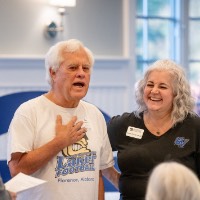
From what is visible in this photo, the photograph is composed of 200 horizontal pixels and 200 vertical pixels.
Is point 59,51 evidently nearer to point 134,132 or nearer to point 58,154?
point 58,154

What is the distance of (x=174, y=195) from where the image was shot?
1.42 meters

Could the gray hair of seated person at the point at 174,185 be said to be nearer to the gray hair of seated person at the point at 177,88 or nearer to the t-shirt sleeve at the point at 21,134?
the t-shirt sleeve at the point at 21,134

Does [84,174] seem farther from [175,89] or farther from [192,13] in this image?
[192,13]

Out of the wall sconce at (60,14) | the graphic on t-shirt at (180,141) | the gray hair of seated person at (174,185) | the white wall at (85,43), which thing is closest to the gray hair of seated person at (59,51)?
the graphic on t-shirt at (180,141)

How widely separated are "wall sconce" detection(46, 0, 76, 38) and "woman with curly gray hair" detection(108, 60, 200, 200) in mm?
2917

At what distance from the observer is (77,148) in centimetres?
232

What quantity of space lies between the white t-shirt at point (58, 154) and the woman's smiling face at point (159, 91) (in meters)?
0.40

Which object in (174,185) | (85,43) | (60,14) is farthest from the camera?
(85,43)

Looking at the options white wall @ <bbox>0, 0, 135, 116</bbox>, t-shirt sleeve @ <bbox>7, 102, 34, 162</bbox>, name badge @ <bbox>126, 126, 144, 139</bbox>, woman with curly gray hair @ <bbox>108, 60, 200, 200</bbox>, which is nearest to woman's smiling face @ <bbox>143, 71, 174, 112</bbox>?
woman with curly gray hair @ <bbox>108, 60, 200, 200</bbox>

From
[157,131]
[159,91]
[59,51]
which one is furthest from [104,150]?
[59,51]

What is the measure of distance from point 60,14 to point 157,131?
3198 millimetres

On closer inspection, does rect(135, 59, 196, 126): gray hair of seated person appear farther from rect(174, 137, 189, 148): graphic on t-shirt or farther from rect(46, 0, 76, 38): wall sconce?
rect(46, 0, 76, 38): wall sconce

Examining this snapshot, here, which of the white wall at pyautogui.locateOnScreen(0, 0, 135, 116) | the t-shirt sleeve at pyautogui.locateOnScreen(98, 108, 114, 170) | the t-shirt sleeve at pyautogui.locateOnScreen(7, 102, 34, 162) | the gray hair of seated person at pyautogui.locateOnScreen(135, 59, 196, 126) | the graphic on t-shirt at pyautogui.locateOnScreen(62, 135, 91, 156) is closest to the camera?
the t-shirt sleeve at pyautogui.locateOnScreen(7, 102, 34, 162)

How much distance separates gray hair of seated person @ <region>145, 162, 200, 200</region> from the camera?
142cm
